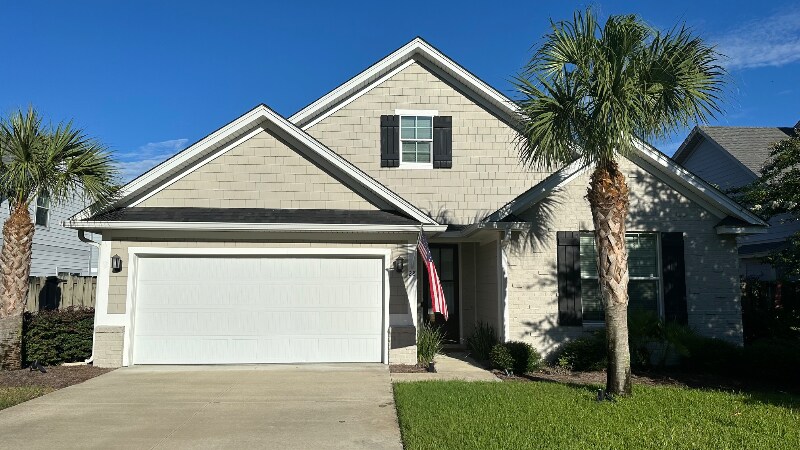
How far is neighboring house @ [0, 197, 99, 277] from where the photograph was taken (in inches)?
776

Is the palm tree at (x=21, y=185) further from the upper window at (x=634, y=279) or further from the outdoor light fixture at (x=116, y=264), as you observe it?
the upper window at (x=634, y=279)

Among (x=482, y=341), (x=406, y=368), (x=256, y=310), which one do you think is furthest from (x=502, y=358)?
(x=256, y=310)

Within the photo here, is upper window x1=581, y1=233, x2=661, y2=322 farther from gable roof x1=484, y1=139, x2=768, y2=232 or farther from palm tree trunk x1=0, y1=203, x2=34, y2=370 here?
palm tree trunk x1=0, y1=203, x2=34, y2=370

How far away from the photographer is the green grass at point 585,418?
636 cm

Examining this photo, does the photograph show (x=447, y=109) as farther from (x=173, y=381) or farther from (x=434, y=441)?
(x=434, y=441)

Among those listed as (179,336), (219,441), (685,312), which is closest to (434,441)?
(219,441)

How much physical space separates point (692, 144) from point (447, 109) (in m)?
15.6

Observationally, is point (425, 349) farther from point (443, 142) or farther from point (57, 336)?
point (57, 336)

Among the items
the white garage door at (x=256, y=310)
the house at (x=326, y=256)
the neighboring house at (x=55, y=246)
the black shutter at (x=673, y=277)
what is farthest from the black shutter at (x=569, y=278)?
the neighboring house at (x=55, y=246)

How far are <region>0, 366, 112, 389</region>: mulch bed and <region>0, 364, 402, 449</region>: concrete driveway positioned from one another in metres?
0.34

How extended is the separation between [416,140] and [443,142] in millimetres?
657

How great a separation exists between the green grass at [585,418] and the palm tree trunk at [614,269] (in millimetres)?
505

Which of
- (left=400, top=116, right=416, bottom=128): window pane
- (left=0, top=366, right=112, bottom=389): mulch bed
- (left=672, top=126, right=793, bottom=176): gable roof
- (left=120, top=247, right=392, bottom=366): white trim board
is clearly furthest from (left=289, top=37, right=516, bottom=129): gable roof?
(left=672, top=126, right=793, bottom=176): gable roof

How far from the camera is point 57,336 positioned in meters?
11.4
